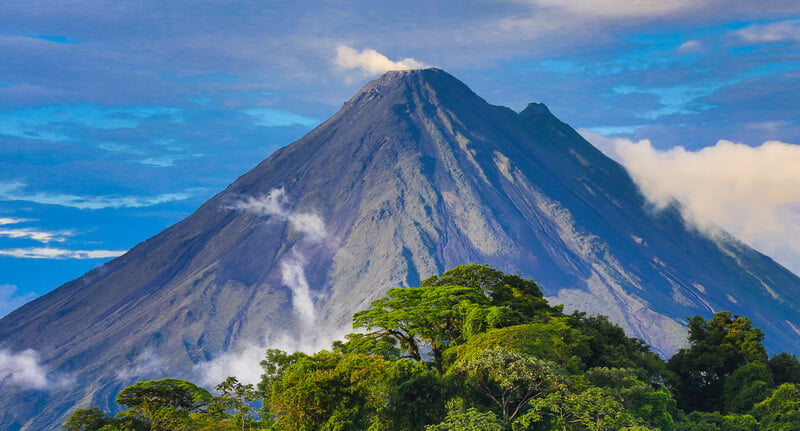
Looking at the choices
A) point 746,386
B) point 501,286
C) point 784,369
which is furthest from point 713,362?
point 501,286

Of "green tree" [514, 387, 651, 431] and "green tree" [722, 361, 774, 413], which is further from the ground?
"green tree" [722, 361, 774, 413]

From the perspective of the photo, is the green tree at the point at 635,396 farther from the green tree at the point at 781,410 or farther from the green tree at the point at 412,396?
the green tree at the point at 412,396

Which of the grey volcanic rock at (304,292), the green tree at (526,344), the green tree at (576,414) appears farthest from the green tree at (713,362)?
the grey volcanic rock at (304,292)

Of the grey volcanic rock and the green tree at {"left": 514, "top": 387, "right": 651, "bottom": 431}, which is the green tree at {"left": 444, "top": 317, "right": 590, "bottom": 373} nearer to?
the green tree at {"left": 514, "top": 387, "right": 651, "bottom": 431}

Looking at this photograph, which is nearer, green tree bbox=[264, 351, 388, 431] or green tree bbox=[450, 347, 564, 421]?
green tree bbox=[450, 347, 564, 421]

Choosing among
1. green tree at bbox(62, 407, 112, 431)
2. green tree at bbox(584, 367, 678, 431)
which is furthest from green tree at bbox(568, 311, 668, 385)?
green tree at bbox(62, 407, 112, 431)

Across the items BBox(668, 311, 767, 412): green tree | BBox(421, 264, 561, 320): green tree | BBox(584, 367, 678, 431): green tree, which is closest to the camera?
BBox(584, 367, 678, 431): green tree

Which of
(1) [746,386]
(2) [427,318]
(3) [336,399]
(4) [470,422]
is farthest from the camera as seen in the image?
(1) [746,386]

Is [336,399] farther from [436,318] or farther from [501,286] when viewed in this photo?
[501,286]

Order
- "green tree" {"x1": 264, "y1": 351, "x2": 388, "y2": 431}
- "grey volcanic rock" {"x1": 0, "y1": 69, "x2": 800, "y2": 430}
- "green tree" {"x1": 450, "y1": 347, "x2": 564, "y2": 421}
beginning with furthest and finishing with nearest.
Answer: "grey volcanic rock" {"x1": 0, "y1": 69, "x2": 800, "y2": 430} → "green tree" {"x1": 264, "y1": 351, "x2": 388, "y2": 431} → "green tree" {"x1": 450, "y1": 347, "x2": 564, "y2": 421}
